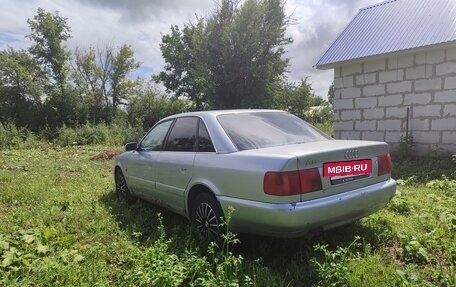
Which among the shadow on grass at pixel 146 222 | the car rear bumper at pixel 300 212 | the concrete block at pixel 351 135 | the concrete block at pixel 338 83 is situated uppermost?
the concrete block at pixel 338 83

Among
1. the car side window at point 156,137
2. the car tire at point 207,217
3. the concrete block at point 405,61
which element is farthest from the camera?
the concrete block at point 405,61

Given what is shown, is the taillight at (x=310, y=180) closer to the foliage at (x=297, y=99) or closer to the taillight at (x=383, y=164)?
the taillight at (x=383, y=164)


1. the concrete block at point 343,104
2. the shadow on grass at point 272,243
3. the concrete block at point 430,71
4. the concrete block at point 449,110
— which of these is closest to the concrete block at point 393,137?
the concrete block at point 449,110

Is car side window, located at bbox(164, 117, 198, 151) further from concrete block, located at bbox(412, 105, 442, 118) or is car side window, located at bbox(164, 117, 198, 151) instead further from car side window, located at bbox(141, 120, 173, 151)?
concrete block, located at bbox(412, 105, 442, 118)

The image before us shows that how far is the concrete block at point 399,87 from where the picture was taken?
8702 millimetres

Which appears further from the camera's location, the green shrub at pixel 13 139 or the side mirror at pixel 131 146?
the green shrub at pixel 13 139

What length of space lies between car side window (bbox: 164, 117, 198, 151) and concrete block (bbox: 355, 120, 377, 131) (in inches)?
262

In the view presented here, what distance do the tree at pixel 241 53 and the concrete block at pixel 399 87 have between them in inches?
436

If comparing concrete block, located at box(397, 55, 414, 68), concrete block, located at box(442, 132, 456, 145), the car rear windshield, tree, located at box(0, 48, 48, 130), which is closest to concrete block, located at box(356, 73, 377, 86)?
concrete block, located at box(397, 55, 414, 68)

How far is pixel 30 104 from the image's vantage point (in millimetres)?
21969

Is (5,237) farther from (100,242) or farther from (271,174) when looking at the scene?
(271,174)

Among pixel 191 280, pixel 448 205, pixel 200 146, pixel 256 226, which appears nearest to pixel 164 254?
pixel 191 280

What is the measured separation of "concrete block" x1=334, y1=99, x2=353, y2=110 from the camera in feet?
32.8

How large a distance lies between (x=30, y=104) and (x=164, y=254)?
22.3m
